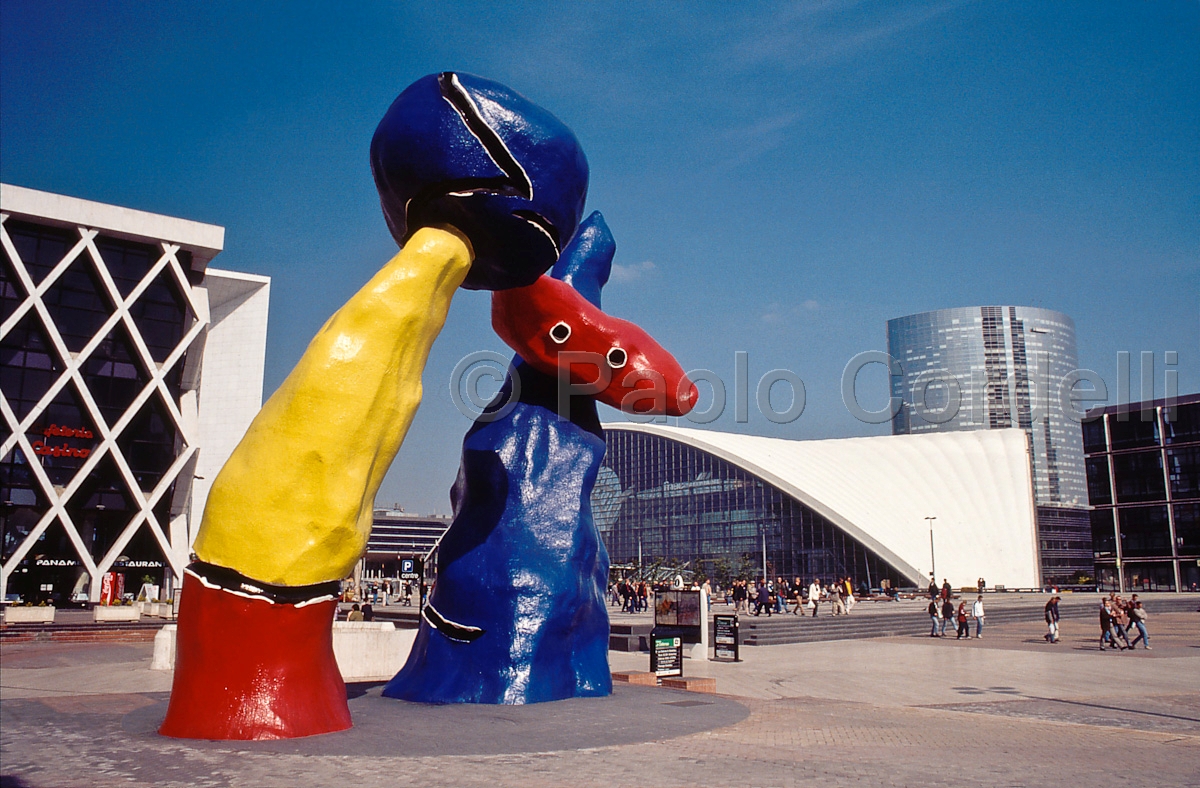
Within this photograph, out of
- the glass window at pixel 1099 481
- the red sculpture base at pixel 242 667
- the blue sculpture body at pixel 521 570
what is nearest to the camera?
the red sculpture base at pixel 242 667

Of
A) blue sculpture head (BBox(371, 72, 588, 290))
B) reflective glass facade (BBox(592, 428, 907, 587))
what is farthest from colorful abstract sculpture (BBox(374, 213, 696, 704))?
reflective glass facade (BBox(592, 428, 907, 587))

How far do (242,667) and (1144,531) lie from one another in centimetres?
8325

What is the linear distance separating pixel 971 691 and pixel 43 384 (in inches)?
1565

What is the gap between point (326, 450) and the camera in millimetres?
8344

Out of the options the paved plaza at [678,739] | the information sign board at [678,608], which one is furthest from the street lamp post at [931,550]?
the paved plaza at [678,739]

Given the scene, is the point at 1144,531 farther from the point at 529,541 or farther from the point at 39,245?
the point at 39,245

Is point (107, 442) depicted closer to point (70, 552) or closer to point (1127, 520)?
point (70, 552)

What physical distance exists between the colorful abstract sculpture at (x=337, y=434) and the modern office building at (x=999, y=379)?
15998 centimetres

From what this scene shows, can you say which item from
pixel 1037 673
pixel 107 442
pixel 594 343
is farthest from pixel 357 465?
pixel 107 442

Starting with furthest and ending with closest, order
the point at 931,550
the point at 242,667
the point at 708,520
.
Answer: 1. the point at 708,520
2. the point at 931,550
3. the point at 242,667

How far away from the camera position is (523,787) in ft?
21.4

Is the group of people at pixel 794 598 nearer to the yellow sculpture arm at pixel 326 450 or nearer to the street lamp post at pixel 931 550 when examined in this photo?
the street lamp post at pixel 931 550

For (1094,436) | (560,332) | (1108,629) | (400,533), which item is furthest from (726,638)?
(400,533)

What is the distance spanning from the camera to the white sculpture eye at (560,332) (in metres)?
12.1
